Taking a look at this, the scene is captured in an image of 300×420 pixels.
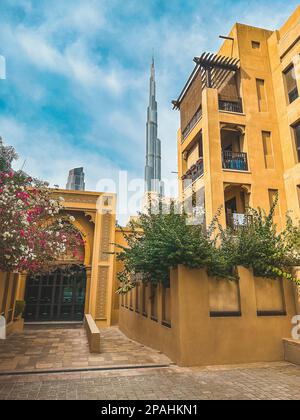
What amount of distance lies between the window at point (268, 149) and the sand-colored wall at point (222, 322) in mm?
7712

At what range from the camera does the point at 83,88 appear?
12.9 metres

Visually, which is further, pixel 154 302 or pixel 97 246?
pixel 97 246

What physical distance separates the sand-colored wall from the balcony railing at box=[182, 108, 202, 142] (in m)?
10.0

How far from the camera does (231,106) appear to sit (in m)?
14.0

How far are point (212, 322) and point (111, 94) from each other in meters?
12.6

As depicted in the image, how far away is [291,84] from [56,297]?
17.6 metres

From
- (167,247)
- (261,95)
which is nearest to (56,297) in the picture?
(167,247)

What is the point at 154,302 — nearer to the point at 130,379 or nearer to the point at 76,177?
the point at 130,379

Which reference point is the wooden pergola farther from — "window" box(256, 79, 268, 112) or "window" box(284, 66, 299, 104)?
"window" box(284, 66, 299, 104)

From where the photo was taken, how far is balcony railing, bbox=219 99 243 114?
1393 cm

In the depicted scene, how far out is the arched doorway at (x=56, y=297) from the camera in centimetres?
1585

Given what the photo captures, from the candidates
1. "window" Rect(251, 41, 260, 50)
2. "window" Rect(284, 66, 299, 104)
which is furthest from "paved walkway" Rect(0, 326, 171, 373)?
"window" Rect(251, 41, 260, 50)

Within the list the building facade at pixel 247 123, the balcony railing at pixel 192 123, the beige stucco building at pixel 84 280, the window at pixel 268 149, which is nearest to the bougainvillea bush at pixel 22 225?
the building facade at pixel 247 123

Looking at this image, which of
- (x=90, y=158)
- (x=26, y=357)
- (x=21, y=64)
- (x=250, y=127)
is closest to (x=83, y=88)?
(x=21, y=64)
